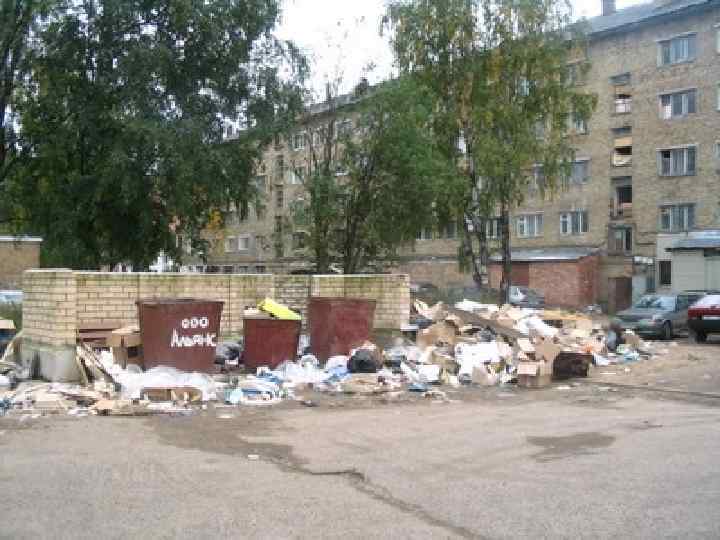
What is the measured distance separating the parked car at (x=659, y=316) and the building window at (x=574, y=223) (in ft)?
66.6

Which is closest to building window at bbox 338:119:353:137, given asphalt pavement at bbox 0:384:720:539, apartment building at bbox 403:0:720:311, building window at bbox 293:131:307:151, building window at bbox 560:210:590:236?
building window at bbox 293:131:307:151

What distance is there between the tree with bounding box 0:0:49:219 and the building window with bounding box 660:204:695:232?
31.7 m

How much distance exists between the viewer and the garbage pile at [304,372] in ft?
34.8

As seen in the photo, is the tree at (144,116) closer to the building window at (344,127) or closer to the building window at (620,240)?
the building window at (344,127)

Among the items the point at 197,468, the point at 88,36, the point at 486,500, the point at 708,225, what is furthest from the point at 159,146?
the point at 708,225

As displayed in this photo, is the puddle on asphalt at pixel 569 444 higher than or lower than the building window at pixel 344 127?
lower

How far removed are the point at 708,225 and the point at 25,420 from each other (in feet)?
123

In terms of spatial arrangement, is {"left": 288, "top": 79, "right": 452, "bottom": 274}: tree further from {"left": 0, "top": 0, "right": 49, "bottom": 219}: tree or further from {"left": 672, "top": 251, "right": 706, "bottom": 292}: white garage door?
{"left": 672, "top": 251, "right": 706, "bottom": 292}: white garage door

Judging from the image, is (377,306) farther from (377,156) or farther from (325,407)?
(377,156)

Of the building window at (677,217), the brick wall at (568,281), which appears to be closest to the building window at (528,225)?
the brick wall at (568,281)

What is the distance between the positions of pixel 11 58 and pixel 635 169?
32.3 metres

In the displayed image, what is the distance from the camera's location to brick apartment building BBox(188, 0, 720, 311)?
4078 cm

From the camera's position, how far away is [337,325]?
44.8ft

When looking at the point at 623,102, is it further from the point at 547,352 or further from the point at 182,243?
the point at 547,352
